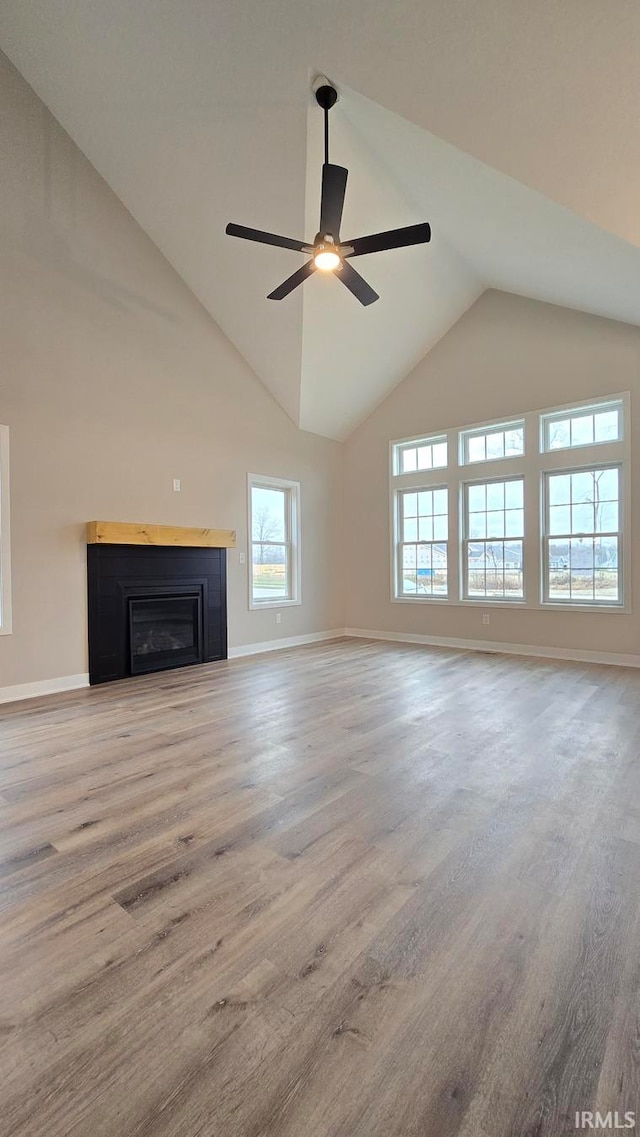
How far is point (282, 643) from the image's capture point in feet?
21.7

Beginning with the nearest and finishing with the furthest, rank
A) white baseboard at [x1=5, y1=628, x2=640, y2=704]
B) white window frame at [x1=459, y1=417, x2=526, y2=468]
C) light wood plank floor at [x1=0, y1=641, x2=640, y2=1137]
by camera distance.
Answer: light wood plank floor at [x1=0, y1=641, x2=640, y2=1137] < white baseboard at [x1=5, y1=628, x2=640, y2=704] < white window frame at [x1=459, y1=417, x2=526, y2=468]

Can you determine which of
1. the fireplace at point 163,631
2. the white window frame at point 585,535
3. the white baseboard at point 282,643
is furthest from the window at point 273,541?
the white window frame at point 585,535

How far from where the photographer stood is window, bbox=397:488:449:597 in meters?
6.75

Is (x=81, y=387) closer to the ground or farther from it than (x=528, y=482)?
farther from it

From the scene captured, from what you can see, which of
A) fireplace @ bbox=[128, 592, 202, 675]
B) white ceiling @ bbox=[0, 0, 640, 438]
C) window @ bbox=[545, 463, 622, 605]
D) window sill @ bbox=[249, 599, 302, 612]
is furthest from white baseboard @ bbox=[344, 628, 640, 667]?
white ceiling @ bbox=[0, 0, 640, 438]

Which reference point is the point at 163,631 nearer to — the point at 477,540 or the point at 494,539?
the point at 477,540

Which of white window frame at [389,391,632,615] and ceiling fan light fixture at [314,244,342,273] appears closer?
ceiling fan light fixture at [314,244,342,273]

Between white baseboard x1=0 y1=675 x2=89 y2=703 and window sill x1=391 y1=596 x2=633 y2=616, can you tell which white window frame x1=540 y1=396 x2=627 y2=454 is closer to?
window sill x1=391 y1=596 x2=633 y2=616

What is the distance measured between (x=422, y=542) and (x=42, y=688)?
16.3 feet

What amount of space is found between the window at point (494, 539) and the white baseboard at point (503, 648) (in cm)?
62

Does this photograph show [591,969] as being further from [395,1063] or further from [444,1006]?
[395,1063]

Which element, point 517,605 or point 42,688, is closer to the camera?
point 42,688

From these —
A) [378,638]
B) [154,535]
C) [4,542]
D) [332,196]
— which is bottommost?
[378,638]

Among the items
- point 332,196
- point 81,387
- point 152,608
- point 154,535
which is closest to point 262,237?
point 332,196
